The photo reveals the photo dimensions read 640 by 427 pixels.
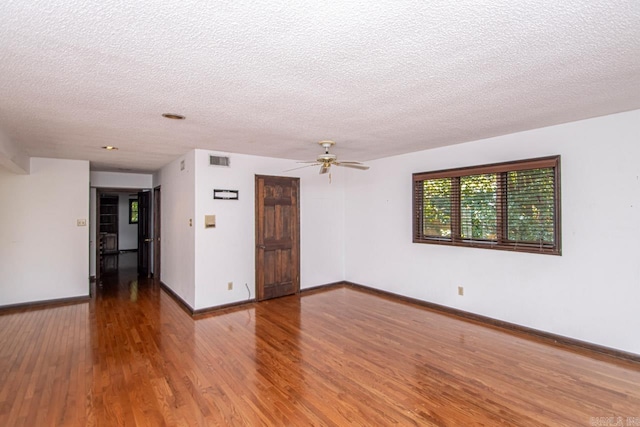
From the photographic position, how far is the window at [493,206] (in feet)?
11.8

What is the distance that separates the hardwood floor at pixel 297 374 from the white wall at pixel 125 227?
7416mm

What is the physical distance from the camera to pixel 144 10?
4.80 ft

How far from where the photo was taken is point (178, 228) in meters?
5.40

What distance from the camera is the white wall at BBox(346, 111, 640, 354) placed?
3.11 metres

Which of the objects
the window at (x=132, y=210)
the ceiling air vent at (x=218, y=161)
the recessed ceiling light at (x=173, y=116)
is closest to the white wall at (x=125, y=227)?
the window at (x=132, y=210)

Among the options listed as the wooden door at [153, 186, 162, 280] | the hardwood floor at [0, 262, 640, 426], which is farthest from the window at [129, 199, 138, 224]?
the hardwood floor at [0, 262, 640, 426]

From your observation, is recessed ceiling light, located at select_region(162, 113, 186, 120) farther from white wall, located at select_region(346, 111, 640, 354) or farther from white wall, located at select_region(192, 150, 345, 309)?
white wall, located at select_region(346, 111, 640, 354)

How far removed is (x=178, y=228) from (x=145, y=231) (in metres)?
2.52

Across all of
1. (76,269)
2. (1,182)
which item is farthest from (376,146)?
(1,182)

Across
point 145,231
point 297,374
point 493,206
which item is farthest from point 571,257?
point 145,231

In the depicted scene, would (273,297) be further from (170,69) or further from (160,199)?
(170,69)

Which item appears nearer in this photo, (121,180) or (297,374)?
(297,374)

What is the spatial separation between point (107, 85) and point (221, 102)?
0.80m

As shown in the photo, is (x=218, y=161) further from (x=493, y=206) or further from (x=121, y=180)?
(x=493, y=206)
